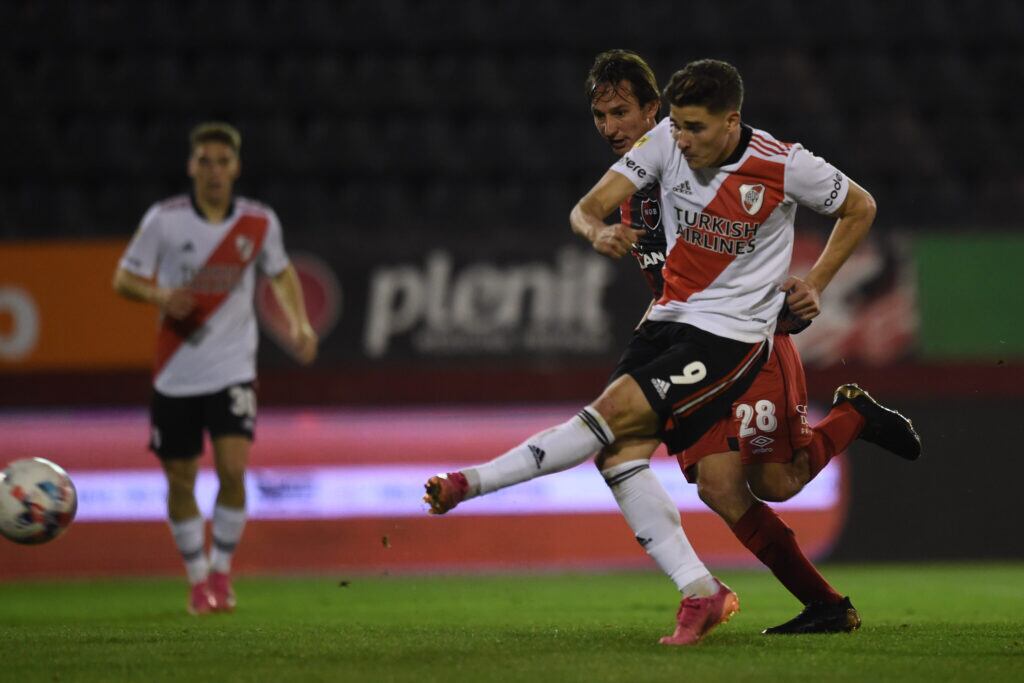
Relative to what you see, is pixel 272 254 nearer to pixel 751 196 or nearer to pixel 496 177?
pixel 751 196

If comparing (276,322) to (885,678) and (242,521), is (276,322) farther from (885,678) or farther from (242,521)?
(885,678)

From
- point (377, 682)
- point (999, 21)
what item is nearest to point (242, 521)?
point (377, 682)

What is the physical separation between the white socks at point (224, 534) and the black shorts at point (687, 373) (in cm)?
279

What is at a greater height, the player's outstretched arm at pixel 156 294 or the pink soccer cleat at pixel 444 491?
the player's outstretched arm at pixel 156 294

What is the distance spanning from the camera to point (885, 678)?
3842 millimetres

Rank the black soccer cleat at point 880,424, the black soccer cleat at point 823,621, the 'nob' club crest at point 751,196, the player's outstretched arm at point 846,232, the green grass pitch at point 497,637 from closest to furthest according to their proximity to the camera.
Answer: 1. the green grass pitch at point 497,637
2. the 'nob' club crest at point 751,196
3. the player's outstretched arm at point 846,232
4. the black soccer cleat at point 823,621
5. the black soccer cleat at point 880,424

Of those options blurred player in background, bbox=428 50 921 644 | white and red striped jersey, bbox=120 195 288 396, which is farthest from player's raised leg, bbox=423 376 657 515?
white and red striped jersey, bbox=120 195 288 396

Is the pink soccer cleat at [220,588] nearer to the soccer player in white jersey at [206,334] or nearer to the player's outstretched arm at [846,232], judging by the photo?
the soccer player in white jersey at [206,334]

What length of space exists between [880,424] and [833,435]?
24cm

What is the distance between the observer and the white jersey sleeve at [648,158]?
189 inches

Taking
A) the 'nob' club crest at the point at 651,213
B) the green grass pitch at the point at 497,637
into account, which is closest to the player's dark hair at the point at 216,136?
the green grass pitch at the point at 497,637

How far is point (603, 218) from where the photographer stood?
4691mm

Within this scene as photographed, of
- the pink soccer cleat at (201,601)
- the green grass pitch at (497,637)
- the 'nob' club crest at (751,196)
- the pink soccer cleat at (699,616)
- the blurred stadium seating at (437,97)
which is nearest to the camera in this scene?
the green grass pitch at (497,637)

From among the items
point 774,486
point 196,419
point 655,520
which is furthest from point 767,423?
point 196,419
